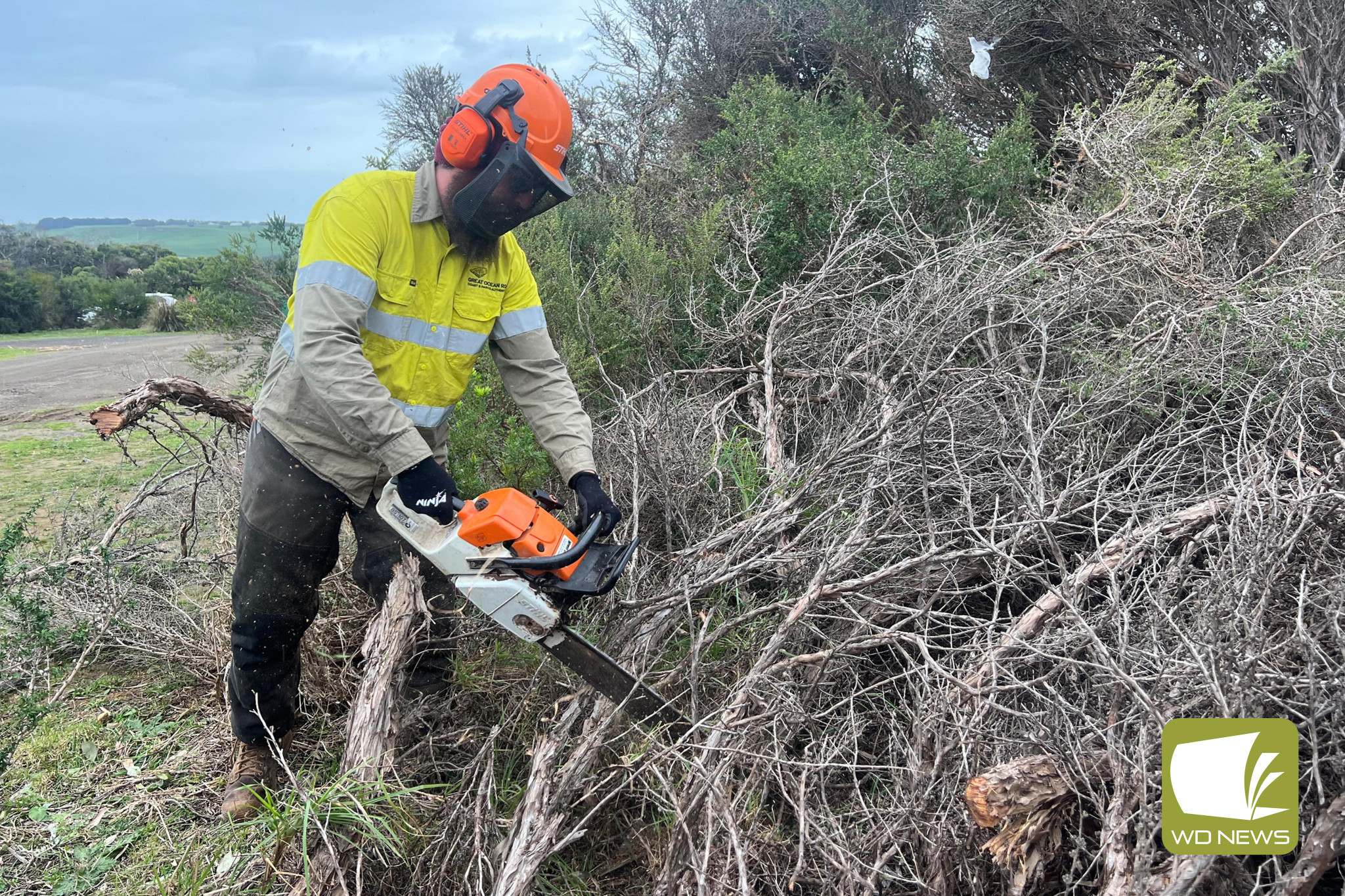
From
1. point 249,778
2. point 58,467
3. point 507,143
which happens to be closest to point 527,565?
point 507,143

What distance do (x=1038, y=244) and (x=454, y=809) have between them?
4.45 metres

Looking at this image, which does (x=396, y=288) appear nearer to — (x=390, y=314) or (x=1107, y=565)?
(x=390, y=314)

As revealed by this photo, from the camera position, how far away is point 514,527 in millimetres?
2168

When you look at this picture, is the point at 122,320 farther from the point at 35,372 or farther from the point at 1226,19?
the point at 1226,19

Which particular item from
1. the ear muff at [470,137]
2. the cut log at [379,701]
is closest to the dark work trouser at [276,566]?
the cut log at [379,701]

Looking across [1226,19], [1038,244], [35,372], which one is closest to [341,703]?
[1038,244]

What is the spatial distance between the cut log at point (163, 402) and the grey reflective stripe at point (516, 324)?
1.49m

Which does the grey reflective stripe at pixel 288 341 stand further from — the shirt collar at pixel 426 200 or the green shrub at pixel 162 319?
the green shrub at pixel 162 319

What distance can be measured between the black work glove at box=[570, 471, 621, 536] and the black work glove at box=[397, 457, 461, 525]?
41cm

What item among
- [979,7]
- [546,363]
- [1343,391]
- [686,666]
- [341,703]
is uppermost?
[979,7]

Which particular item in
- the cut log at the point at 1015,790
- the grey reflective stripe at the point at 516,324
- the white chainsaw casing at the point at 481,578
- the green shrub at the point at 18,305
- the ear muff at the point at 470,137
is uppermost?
the green shrub at the point at 18,305

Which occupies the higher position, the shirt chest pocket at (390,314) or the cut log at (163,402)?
the shirt chest pocket at (390,314)

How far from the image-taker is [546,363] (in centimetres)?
288

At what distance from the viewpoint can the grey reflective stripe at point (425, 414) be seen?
2.62m
